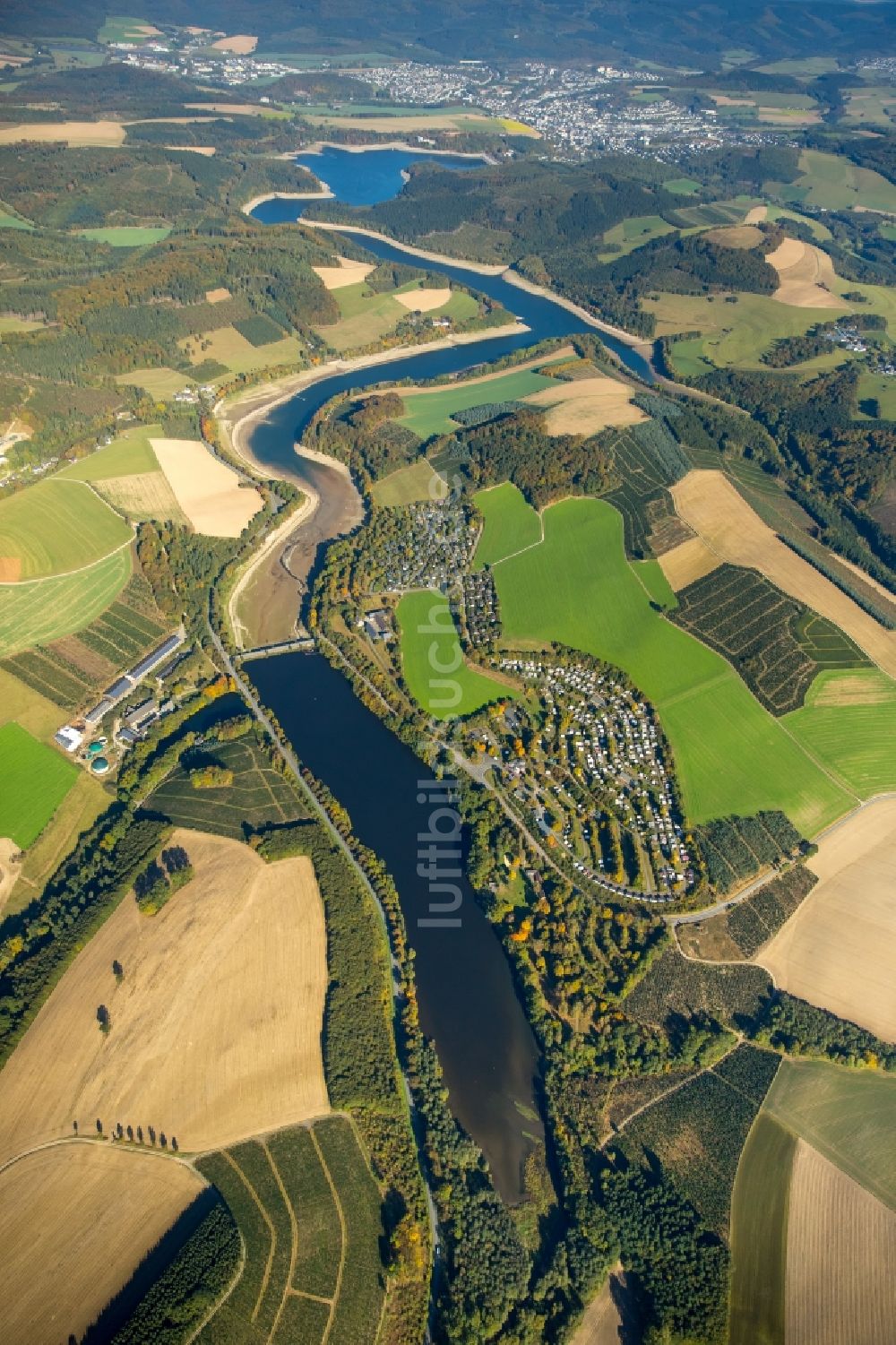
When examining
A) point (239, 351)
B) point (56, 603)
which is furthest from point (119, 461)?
point (239, 351)

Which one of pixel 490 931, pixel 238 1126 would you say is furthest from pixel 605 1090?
pixel 238 1126

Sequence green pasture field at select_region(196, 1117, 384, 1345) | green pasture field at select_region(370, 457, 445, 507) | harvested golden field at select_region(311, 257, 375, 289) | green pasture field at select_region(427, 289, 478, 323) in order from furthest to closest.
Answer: harvested golden field at select_region(311, 257, 375, 289), green pasture field at select_region(427, 289, 478, 323), green pasture field at select_region(370, 457, 445, 507), green pasture field at select_region(196, 1117, 384, 1345)

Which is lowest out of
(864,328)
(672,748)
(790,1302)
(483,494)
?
(790,1302)

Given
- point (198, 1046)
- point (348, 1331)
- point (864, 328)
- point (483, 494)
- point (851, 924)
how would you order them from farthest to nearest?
1. point (864, 328)
2. point (483, 494)
3. point (851, 924)
4. point (198, 1046)
5. point (348, 1331)

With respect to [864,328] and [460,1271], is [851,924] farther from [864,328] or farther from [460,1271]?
[864,328]

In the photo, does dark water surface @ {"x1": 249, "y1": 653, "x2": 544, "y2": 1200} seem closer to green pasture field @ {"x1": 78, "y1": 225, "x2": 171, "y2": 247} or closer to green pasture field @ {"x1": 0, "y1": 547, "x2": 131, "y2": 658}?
green pasture field @ {"x1": 0, "y1": 547, "x2": 131, "y2": 658}

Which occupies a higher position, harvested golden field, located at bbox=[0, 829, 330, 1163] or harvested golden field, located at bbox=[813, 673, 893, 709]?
harvested golden field, located at bbox=[813, 673, 893, 709]

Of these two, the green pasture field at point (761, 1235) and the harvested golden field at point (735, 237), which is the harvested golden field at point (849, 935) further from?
the harvested golden field at point (735, 237)

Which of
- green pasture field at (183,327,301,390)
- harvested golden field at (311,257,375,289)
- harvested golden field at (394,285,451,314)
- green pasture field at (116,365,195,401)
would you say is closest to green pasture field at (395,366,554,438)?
green pasture field at (183,327,301,390)
